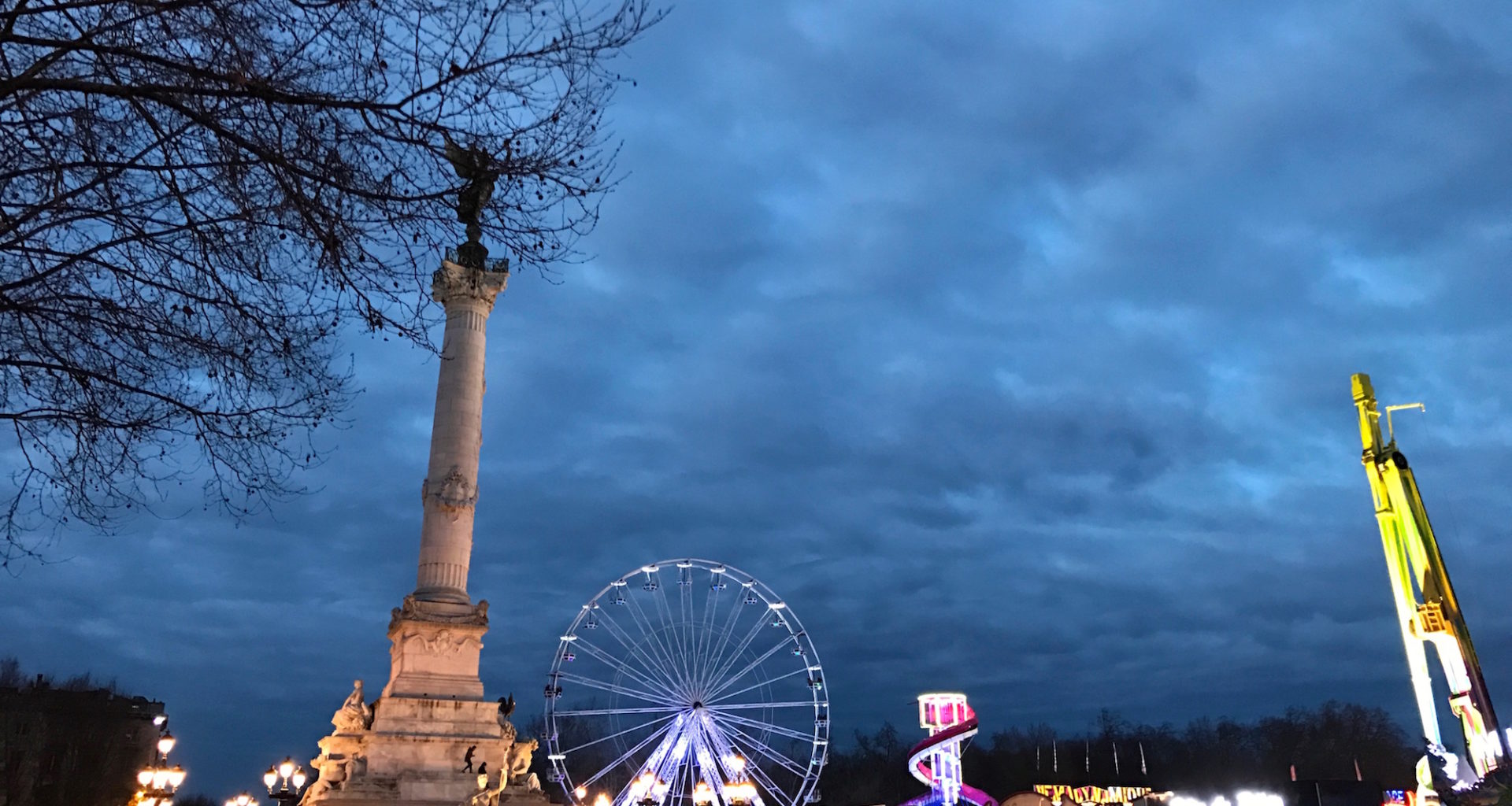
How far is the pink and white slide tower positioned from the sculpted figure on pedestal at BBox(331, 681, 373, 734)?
26.8 metres

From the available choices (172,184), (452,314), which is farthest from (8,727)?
(172,184)

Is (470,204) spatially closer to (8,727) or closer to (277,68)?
→ (277,68)

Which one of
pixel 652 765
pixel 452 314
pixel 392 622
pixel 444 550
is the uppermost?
pixel 452 314

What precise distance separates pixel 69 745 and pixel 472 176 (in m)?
64.7

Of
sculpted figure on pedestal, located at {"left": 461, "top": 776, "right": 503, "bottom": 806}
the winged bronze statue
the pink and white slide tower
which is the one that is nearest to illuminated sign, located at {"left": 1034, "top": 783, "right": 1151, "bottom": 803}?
the pink and white slide tower

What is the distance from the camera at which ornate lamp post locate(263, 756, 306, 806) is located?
26656 mm

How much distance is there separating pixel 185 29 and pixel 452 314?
23.3 meters

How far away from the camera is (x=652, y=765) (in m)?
36.2

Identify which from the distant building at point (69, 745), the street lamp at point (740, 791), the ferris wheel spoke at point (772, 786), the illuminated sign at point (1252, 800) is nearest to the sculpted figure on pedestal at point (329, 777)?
the street lamp at point (740, 791)

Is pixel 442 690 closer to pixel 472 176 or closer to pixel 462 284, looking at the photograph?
pixel 462 284

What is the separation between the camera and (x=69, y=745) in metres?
59.2

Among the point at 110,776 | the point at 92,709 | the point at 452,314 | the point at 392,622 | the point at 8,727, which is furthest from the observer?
the point at 92,709

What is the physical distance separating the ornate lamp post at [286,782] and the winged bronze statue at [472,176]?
22.9 metres

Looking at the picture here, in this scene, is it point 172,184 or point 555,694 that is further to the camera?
point 555,694
